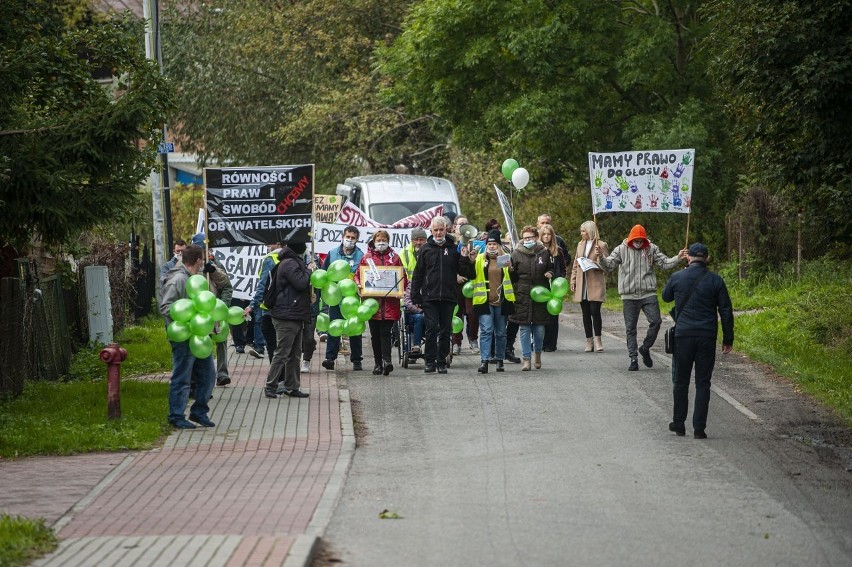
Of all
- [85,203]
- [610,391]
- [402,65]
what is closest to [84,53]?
[85,203]

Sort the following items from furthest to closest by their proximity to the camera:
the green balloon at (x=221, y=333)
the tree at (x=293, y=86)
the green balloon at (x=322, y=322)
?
the tree at (x=293, y=86) → the green balloon at (x=322, y=322) → the green balloon at (x=221, y=333)

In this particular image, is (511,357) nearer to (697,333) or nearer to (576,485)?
(697,333)

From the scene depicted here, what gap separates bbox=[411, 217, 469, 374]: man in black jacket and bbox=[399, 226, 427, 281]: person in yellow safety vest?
28.9 inches

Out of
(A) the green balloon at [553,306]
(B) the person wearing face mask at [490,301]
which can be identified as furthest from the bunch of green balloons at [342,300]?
(A) the green balloon at [553,306]

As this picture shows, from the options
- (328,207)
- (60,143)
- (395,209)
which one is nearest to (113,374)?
(60,143)

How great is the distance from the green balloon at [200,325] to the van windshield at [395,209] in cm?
1861

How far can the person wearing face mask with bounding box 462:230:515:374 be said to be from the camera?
1672 cm

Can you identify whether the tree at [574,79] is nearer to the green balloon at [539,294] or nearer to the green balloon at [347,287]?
the green balloon at [539,294]

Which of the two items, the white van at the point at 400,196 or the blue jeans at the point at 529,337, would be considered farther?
the white van at the point at 400,196

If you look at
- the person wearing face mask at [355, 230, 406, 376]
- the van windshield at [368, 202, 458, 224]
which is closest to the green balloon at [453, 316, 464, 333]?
the person wearing face mask at [355, 230, 406, 376]

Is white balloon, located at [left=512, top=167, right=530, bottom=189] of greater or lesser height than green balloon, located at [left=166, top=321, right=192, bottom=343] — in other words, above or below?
above

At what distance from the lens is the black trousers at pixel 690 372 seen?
40.2 feet

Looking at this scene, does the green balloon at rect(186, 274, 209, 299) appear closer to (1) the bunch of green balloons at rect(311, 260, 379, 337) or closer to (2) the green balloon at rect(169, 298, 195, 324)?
(2) the green balloon at rect(169, 298, 195, 324)

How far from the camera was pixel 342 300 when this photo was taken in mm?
16391
